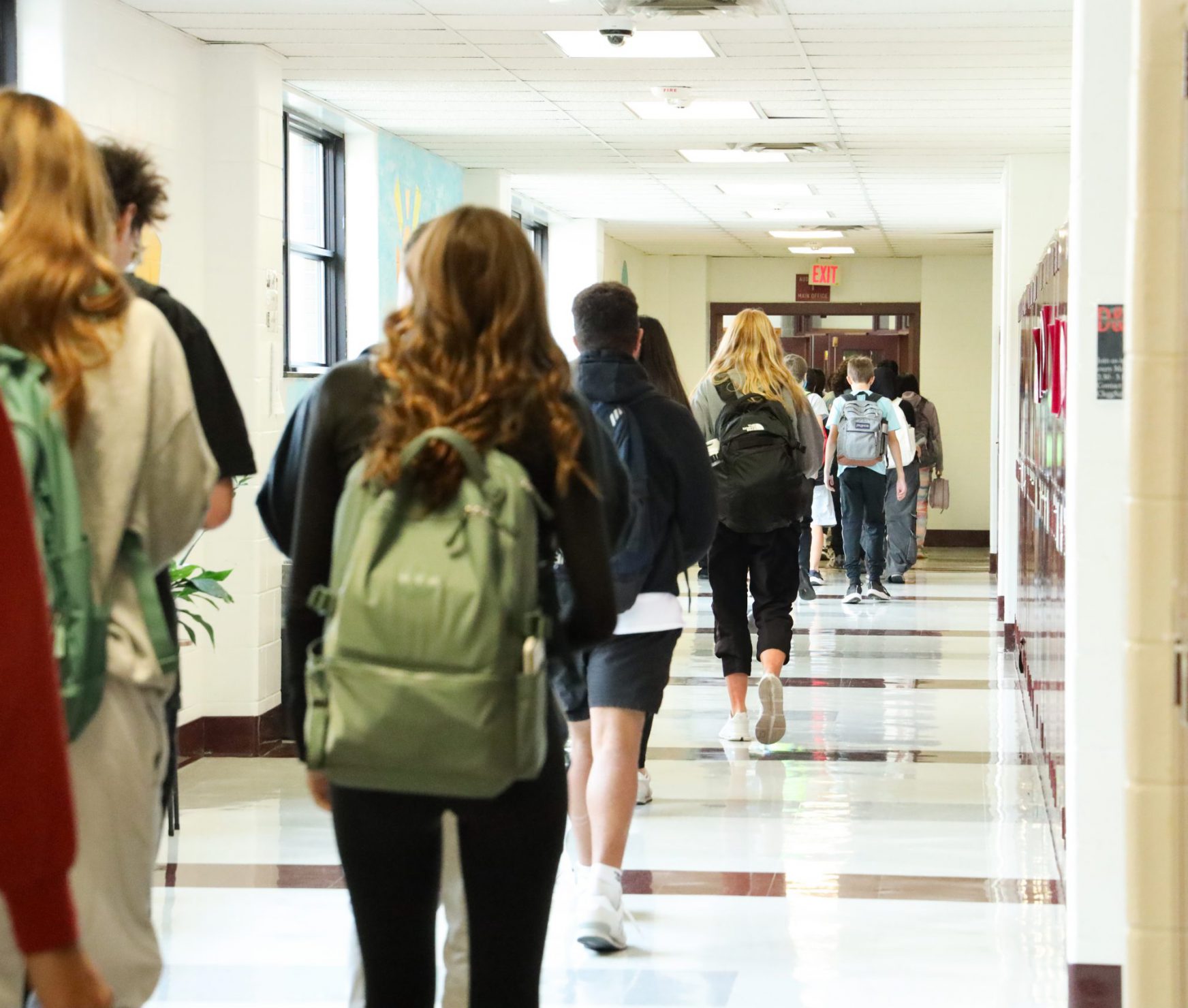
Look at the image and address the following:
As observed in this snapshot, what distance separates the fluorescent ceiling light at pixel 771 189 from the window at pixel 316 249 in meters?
3.23

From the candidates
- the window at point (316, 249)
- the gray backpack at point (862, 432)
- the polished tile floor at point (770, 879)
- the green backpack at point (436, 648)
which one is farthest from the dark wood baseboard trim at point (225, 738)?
the gray backpack at point (862, 432)

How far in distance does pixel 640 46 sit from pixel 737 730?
2.61 metres

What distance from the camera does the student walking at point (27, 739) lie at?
38.1 inches

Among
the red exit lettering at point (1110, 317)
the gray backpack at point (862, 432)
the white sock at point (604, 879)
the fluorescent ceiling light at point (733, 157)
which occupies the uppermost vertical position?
the fluorescent ceiling light at point (733, 157)

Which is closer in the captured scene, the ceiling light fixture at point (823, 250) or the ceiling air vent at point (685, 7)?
the ceiling air vent at point (685, 7)

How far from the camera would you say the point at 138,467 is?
1.93 meters

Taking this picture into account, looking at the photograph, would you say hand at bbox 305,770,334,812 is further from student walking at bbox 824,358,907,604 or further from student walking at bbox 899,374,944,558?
student walking at bbox 899,374,944,558

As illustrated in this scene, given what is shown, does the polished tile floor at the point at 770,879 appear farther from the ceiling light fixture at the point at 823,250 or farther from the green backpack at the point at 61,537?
the ceiling light fixture at the point at 823,250

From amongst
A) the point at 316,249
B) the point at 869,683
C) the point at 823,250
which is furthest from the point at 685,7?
the point at 823,250

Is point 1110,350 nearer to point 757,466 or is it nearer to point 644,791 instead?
point 644,791

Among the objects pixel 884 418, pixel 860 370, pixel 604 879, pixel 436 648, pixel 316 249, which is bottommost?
pixel 604 879

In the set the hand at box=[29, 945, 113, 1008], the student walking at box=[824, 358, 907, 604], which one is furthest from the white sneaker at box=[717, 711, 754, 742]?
the hand at box=[29, 945, 113, 1008]

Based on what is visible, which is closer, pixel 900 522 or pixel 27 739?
pixel 27 739

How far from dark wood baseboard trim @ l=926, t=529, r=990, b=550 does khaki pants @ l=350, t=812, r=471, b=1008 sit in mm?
14792
